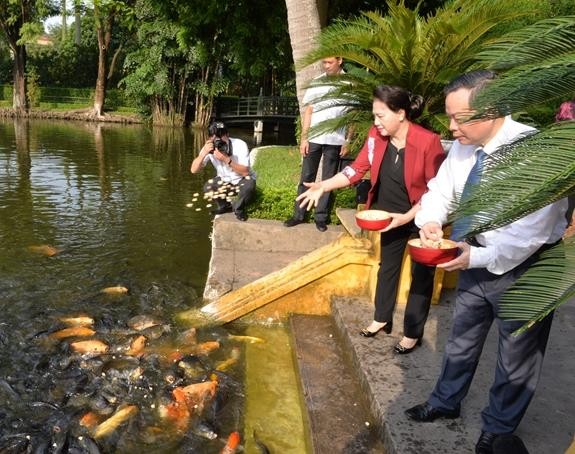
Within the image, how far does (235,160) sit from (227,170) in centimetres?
34

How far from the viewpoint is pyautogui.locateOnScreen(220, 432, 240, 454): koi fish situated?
12.2 ft

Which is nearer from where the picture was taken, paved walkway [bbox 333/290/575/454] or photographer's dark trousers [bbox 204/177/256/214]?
paved walkway [bbox 333/290/575/454]

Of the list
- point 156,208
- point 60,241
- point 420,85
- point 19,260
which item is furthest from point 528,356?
point 156,208

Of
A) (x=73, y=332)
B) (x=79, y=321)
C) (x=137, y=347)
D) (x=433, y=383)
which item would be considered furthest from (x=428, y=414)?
(x=79, y=321)

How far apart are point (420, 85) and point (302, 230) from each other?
234 centimetres

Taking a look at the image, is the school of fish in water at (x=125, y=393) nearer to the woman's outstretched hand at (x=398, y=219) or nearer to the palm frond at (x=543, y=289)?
the woman's outstretched hand at (x=398, y=219)

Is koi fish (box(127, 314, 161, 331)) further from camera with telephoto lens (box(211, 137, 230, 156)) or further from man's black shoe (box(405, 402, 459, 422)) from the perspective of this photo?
man's black shoe (box(405, 402, 459, 422))

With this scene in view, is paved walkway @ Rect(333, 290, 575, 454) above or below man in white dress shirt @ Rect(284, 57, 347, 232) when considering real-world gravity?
below

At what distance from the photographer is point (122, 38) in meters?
35.8

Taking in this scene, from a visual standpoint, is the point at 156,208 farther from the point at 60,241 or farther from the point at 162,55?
the point at 162,55

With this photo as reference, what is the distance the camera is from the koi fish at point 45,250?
313 inches

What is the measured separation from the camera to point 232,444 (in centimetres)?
375

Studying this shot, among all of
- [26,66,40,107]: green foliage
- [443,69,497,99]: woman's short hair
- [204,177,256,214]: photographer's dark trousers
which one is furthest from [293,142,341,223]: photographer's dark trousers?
[26,66,40,107]: green foliage

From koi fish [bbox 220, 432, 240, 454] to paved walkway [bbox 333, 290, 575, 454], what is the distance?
952mm
